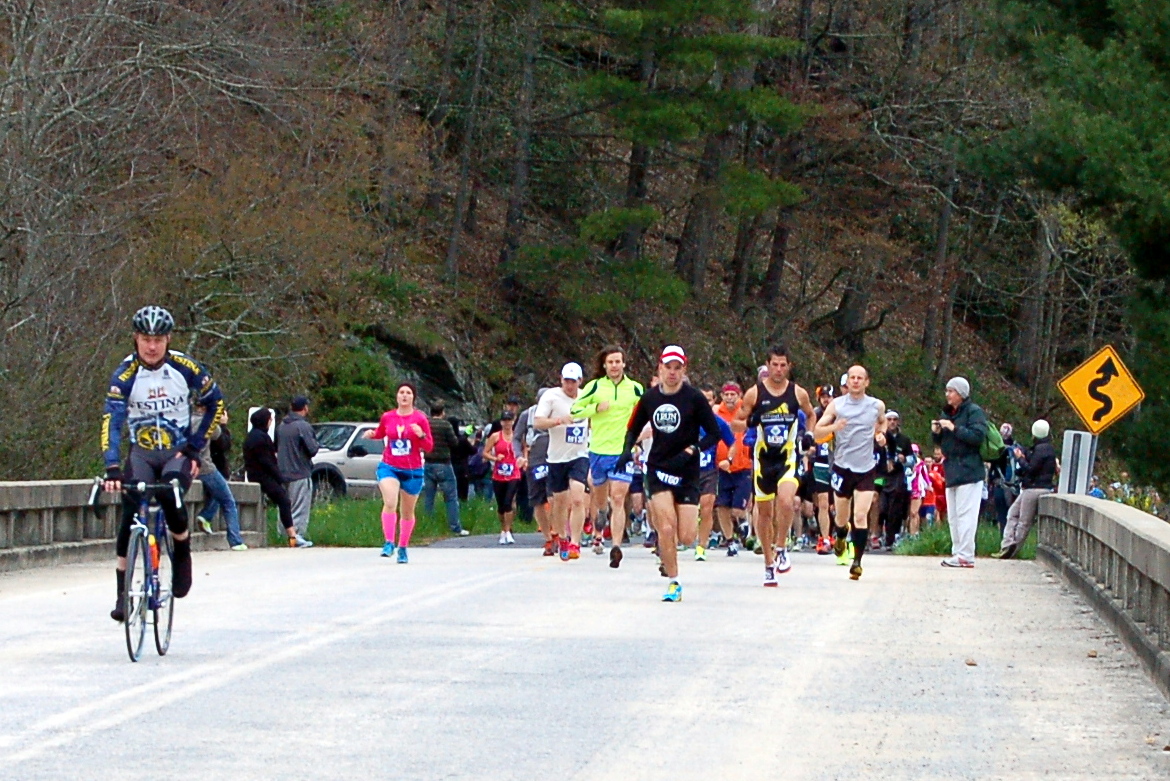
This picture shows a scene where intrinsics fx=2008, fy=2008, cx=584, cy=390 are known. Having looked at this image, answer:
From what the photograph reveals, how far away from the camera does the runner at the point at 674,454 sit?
15016 mm

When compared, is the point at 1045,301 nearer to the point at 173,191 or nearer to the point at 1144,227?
the point at 1144,227

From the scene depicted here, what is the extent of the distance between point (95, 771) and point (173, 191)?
24357 mm

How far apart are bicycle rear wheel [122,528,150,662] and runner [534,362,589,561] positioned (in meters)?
9.73

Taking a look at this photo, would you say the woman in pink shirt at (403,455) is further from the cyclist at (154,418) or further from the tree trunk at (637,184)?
the tree trunk at (637,184)

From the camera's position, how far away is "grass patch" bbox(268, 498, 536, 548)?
993 inches

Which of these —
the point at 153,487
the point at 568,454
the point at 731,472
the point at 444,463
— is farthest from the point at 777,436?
the point at 444,463

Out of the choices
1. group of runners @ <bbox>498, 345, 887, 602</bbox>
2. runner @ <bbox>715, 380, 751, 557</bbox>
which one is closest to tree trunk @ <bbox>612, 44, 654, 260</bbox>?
group of runners @ <bbox>498, 345, 887, 602</bbox>

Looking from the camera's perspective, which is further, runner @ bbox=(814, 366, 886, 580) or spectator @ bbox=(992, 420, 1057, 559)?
spectator @ bbox=(992, 420, 1057, 559)

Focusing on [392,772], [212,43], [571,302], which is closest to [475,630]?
[392,772]

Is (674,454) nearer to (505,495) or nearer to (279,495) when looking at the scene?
(279,495)

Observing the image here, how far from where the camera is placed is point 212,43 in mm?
25984

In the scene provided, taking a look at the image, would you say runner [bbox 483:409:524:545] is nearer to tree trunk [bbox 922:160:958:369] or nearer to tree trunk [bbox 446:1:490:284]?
tree trunk [bbox 446:1:490:284]

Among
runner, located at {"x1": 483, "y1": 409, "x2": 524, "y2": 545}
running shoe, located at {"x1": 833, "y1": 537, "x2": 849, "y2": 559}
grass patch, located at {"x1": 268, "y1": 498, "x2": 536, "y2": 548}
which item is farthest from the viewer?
runner, located at {"x1": 483, "y1": 409, "x2": 524, "y2": 545}

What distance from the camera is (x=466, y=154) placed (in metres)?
43.7
